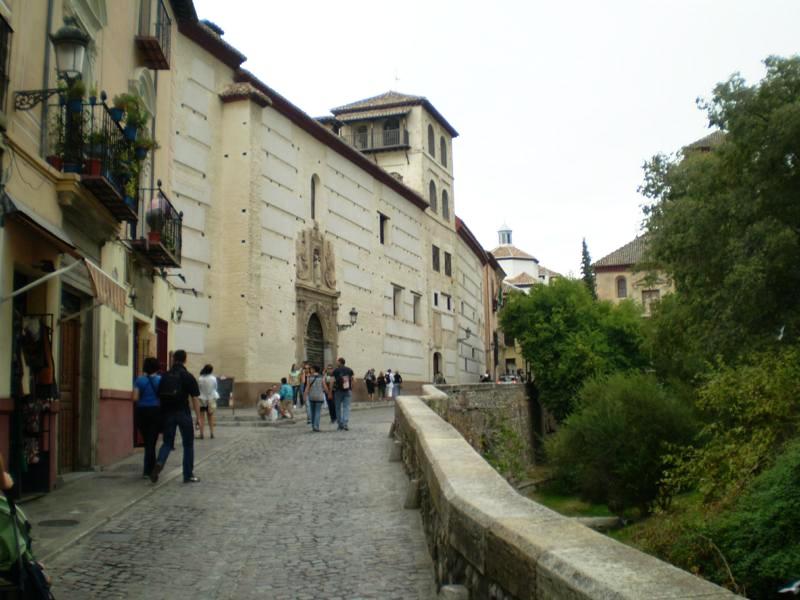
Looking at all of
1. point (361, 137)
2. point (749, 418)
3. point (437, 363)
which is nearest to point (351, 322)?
point (437, 363)

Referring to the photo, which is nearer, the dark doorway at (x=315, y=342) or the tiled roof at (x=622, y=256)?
the dark doorway at (x=315, y=342)

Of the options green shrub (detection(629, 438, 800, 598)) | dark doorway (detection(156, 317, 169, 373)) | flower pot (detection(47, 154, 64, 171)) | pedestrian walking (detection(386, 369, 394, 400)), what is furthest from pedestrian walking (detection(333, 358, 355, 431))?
pedestrian walking (detection(386, 369, 394, 400))

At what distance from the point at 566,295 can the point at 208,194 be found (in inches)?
979

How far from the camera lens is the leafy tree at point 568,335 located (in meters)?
45.0

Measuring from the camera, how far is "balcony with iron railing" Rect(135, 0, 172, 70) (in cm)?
1582

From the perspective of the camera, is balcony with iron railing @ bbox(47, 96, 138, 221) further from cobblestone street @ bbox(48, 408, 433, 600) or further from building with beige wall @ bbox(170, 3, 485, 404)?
building with beige wall @ bbox(170, 3, 485, 404)

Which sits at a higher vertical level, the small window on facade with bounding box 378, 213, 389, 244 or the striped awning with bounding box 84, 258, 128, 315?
the small window on facade with bounding box 378, 213, 389, 244

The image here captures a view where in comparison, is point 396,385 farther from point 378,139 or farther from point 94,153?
point 94,153

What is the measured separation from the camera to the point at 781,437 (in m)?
19.3

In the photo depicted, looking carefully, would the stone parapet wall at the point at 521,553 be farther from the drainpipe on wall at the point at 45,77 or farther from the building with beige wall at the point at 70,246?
the drainpipe on wall at the point at 45,77

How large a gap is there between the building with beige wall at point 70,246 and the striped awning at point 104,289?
0.02 meters

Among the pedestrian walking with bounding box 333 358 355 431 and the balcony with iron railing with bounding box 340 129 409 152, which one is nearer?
the pedestrian walking with bounding box 333 358 355 431

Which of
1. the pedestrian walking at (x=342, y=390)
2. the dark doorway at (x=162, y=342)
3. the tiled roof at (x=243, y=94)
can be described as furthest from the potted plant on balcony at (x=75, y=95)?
the tiled roof at (x=243, y=94)

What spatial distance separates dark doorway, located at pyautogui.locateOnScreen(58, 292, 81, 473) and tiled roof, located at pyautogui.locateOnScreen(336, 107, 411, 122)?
36536mm
